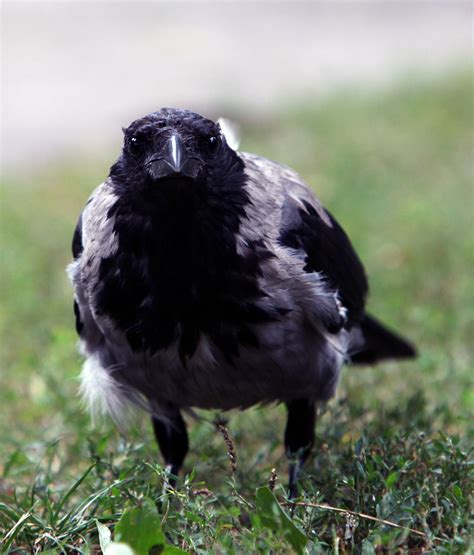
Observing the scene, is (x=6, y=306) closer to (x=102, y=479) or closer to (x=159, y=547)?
(x=102, y=479)

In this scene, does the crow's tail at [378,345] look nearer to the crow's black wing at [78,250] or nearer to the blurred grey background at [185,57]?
the crow's black wing at [78,250]

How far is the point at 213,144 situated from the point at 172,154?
0.27 metres

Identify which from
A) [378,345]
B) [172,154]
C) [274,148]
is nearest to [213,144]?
[172,154]

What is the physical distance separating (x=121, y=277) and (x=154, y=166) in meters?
0.50

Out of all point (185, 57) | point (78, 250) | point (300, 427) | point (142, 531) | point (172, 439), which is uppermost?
point (78, 250)

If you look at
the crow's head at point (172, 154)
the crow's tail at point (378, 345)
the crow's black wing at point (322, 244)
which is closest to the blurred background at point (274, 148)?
the crow's tail at point (378, 345)

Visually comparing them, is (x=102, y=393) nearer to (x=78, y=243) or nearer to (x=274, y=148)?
(x=78, y=243)

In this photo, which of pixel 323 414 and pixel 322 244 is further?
pixel 323 414

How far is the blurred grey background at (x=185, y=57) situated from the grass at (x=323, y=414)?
192 centimetres

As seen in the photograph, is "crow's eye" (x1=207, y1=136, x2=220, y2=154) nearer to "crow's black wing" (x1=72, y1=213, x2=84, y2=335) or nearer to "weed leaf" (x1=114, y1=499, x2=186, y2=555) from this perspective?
"crow's black wing" (x1=72, y1=213, x2=84, y2=335)

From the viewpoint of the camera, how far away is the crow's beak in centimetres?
319

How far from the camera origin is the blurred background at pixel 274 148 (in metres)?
4.79

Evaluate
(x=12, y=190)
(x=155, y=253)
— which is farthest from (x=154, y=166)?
(x=12, y=190)

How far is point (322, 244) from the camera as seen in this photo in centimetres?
394
